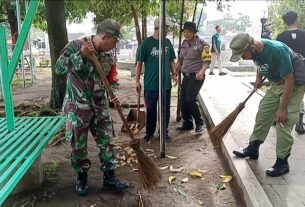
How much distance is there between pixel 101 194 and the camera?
3623 millimetres

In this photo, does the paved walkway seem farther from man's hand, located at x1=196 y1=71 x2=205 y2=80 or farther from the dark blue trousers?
the dark blue trousers

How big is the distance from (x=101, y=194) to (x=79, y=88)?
1.16m

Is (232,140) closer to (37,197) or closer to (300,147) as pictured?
(300,147)

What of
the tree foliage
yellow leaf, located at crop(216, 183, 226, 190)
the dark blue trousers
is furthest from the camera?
the tree foliage

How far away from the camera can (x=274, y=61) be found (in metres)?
3.45

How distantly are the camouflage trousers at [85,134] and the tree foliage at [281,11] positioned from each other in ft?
35.9

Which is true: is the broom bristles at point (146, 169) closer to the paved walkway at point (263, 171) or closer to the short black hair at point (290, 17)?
the paved walkway at point (263, 171)

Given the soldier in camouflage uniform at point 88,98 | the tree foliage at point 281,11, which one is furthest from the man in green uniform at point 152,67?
the tree foliage at point 281,11

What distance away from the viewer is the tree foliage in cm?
1324

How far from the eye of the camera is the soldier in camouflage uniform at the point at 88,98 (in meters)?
3.14

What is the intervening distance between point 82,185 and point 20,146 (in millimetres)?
752

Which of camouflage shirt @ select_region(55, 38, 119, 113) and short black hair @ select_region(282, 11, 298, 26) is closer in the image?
camouflage shirt @ select_region(55, 38, 119, 113)

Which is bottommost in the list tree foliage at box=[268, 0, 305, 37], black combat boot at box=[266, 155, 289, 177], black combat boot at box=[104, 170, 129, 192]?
black combat boot at box=[104, 170, 129, 192]

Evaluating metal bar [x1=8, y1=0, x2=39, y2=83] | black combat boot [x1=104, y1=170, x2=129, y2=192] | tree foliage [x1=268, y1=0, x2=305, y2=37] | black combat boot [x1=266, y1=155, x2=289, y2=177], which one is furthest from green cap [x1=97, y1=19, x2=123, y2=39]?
tree foliage [x1=268, y1=0, x2=305, y2=37]
